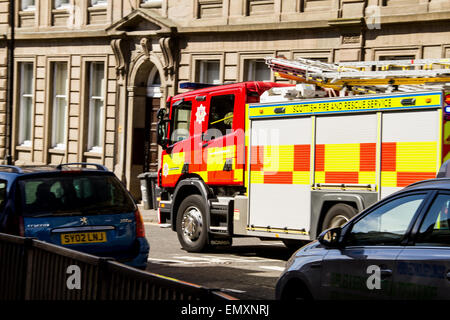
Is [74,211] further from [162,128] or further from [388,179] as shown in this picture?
[162,128]

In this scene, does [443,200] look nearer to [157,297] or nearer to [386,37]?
[157,297]

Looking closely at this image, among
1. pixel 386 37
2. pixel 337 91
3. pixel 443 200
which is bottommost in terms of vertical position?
pixel 443 200

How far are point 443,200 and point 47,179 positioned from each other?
5249 millimetres

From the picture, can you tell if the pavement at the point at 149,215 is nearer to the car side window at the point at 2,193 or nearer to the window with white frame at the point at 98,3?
the window with white frame at the point at 98,3

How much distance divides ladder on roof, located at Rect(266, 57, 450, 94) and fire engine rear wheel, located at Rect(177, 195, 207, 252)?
8.99 ft

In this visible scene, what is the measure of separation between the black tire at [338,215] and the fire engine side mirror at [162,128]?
4811 mm

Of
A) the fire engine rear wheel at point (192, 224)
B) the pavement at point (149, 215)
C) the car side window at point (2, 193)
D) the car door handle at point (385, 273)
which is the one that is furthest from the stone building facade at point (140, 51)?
the car door handle at point (385, 273)

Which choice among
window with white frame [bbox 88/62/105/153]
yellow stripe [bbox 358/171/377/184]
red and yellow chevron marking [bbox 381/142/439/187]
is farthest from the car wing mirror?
window with white frame [bbox 88/62/105/153]

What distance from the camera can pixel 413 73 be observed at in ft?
43.2

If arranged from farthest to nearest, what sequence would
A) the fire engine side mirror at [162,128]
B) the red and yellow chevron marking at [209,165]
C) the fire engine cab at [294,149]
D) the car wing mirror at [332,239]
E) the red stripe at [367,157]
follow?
the fire engine side mirror at [162,128], the red and yellow chevron marking at [209,165], the red stripe at [367,157], the fire engine cab at [294,149], the car wing mirror at [332,239]

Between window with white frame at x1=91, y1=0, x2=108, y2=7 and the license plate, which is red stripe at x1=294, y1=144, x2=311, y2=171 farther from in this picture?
window with white frame at x1=91, y1=0, x2=108, y2=7

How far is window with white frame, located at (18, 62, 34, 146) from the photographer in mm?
34219

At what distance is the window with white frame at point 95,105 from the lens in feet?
103
